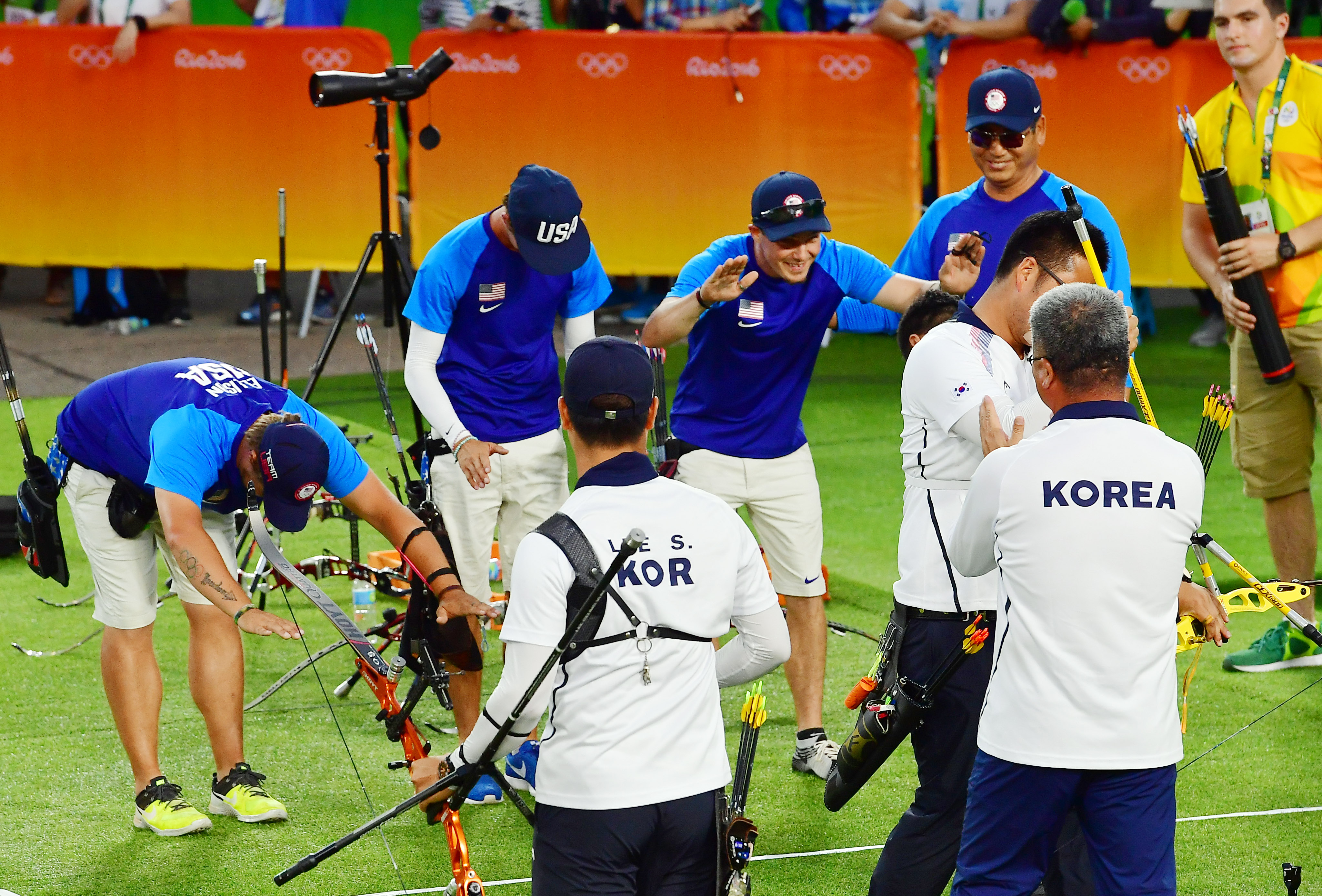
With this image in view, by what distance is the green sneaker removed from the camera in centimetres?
590

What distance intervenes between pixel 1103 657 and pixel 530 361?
2827 millimetres

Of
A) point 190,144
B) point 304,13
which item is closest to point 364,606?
point 190,144

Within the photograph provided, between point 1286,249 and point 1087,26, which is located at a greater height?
point 1087,26

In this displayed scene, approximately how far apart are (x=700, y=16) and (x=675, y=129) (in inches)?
36.6

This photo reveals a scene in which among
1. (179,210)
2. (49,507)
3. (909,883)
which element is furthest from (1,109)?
(909,883)

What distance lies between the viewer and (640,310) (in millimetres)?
12258

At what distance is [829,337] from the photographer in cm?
1230

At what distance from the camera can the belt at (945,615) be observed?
12.1 feet

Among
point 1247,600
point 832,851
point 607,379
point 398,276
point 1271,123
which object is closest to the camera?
point 607,379

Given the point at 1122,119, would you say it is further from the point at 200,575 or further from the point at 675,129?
the point at 200,575

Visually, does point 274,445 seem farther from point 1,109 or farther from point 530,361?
point 1,109

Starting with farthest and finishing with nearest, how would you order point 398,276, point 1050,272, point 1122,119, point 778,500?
1. point 1122,119
2. point 398,276
3. point 778,500
4. point 1050,272

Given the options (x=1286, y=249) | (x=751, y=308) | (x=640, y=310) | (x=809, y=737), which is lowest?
(x=640, y=310)

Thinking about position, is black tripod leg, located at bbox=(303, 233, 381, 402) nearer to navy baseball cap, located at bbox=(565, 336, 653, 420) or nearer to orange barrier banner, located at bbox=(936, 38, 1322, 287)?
navy baseball cap, located at bbox=(565, 336, 653, 420)
